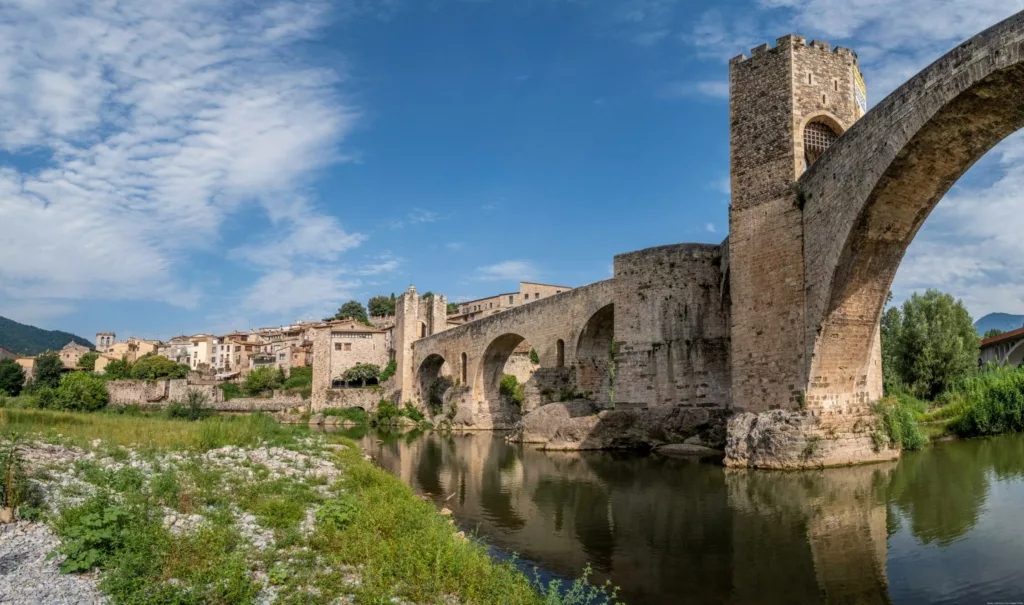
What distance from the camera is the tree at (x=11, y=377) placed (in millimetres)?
47219

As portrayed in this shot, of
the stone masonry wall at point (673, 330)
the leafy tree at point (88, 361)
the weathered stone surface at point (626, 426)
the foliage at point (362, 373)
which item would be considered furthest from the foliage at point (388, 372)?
the leafy tree at point (88, 361)

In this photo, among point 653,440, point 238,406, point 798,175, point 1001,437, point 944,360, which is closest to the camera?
point 798,175

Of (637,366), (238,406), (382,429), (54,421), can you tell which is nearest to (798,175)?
(637,366)

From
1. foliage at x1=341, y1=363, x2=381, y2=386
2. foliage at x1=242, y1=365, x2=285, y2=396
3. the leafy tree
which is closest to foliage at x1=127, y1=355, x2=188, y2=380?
foliage at x1=242, y1=365, x2=285, y2=396

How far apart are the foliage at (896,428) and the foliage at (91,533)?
1369 centimetres

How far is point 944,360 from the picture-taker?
78.9ft

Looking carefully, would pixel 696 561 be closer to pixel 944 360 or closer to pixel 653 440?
pixel 653 440

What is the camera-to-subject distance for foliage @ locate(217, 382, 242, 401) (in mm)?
51000

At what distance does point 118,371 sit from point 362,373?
25299 mm

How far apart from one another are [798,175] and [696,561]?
32.1 ft

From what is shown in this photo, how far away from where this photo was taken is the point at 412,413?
135 feet

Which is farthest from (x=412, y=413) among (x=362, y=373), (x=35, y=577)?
(x=35, y=577)

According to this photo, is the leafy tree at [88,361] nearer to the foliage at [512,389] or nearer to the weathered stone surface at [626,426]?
the foliage at [512,389]

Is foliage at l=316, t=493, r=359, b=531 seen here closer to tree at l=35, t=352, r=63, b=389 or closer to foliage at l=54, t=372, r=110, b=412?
foliage at l=54, t=372, r=110, b=412
